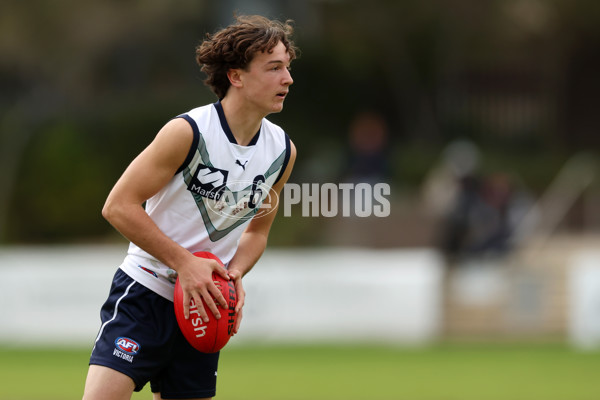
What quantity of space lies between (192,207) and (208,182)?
16 centimetres

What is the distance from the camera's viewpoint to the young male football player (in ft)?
15.9

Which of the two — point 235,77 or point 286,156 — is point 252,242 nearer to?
point 286,156

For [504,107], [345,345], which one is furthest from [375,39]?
[345,345]

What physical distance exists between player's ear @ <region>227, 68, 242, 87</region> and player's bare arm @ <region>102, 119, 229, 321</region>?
1.15 feet

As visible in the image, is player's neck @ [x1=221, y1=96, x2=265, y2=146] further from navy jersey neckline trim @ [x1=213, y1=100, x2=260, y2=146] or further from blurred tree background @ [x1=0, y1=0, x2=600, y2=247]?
blurred tree background @ [x1=0, y1=0, x2=600, y2=247]

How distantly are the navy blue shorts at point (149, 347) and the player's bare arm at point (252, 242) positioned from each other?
0.30 meters

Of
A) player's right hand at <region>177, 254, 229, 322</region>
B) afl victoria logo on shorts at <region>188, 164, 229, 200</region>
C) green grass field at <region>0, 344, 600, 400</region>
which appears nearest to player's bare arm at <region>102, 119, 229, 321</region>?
player's right hand at <region>177, 254, 229, 322</region>

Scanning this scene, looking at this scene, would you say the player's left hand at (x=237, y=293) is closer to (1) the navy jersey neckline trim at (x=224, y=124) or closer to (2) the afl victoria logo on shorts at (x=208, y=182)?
(2) the afl victoria logo on shorts at (x=208, y=182)

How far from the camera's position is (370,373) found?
41.8 ft

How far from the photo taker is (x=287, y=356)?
47.5 feet

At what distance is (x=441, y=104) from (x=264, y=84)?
20.6 meters

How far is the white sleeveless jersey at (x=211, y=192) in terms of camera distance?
496cm

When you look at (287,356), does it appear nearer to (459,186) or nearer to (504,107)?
(459,186)

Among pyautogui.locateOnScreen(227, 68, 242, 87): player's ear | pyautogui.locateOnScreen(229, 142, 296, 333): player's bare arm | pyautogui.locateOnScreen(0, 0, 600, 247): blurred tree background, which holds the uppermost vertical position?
pyautogui.locateOnScreen(0, 0, 600, 247): blurred tree background
